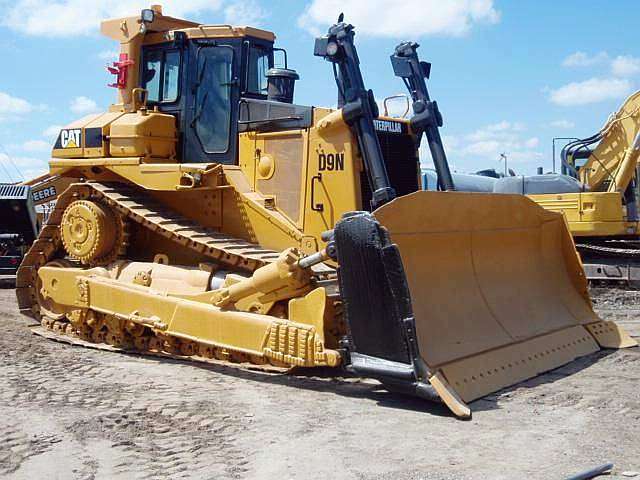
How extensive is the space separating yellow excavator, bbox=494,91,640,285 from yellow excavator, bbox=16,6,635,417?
582 centimetres

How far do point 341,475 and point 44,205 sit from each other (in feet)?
22.0

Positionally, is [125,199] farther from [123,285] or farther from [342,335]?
[342,335]

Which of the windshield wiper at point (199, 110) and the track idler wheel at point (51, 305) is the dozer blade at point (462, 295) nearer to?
the windshield wiper at point (199, 110)

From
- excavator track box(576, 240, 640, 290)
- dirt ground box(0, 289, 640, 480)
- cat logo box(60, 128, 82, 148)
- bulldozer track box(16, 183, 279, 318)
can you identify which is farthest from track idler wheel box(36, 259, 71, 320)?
excavator track box(576, 240, 640, 290)

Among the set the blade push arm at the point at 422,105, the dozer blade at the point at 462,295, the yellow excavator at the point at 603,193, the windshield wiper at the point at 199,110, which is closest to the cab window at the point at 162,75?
the windshield wiper at the point at 199,110

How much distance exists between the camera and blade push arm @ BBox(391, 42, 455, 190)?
855cm

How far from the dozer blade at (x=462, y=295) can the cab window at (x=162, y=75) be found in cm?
371

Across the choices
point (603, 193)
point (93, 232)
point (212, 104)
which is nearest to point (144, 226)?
point (93, 232)

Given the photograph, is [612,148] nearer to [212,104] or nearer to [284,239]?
[212,104]

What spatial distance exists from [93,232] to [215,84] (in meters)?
2.05

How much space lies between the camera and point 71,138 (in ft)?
30.7

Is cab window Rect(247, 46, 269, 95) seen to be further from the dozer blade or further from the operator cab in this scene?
the dozer blade

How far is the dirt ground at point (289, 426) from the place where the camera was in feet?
14.9

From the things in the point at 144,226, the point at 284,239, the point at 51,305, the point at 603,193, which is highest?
the point at 603,193
